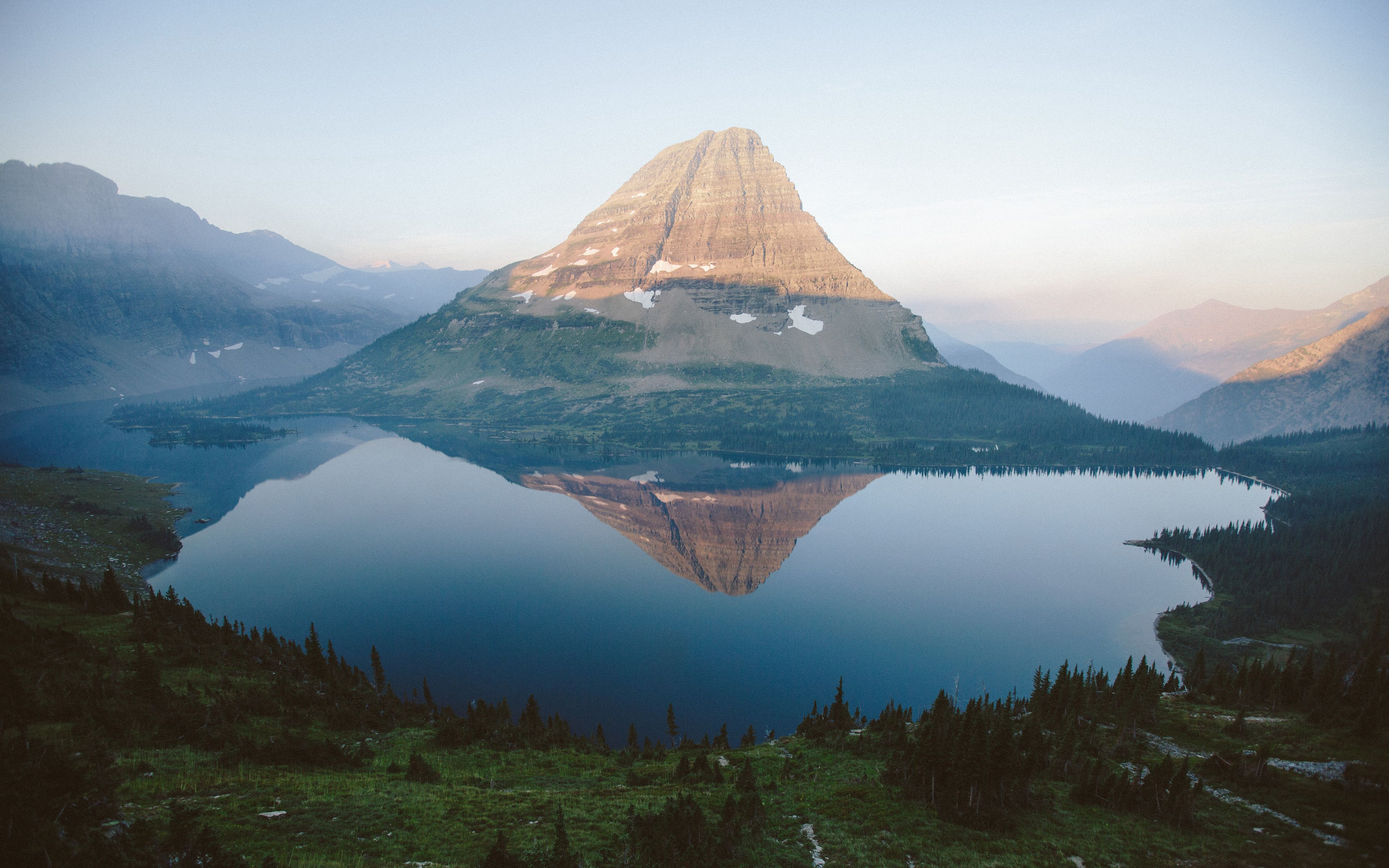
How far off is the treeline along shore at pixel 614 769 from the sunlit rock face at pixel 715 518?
3908cm

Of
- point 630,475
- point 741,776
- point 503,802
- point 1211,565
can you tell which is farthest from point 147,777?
point 630,475

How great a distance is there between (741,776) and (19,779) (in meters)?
25.0

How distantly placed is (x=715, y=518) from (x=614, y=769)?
80367mm

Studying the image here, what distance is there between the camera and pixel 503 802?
28.2 m

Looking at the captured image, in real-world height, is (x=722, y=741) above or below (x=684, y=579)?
below

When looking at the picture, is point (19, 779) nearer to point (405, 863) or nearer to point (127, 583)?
point (405, 863)

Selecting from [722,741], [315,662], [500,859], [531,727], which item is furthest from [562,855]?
[315,662]

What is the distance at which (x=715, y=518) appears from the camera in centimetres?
11725

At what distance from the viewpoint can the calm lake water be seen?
2249 inches

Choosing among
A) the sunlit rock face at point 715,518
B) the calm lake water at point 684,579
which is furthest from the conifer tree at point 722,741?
the sunlit rock face at point 715,518

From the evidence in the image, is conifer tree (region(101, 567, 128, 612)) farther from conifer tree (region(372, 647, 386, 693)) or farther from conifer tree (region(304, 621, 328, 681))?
conifer tree (region(304, 621, 328, 681))

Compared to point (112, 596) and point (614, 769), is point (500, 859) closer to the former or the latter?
point (614, 769)

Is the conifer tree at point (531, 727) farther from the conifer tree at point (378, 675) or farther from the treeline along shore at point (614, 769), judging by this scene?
the conifer tree at point (378, 675)

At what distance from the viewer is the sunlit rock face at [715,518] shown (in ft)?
294
